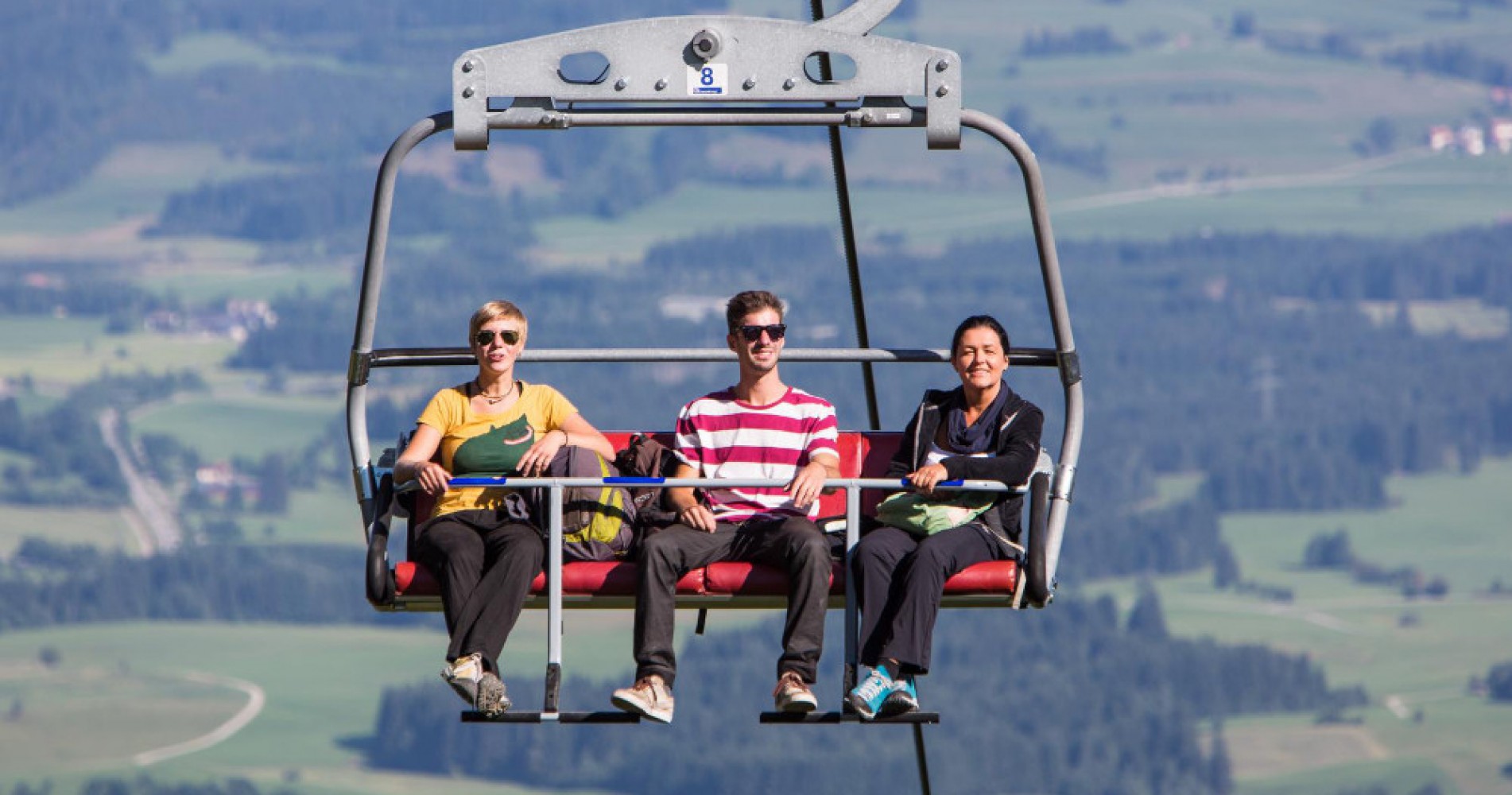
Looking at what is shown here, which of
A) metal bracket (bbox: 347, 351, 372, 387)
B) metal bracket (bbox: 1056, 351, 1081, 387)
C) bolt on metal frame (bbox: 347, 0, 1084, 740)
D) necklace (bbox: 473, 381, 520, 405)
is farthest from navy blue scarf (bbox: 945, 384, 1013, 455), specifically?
metal bracket (bbox: 347, 351, 372, 387)

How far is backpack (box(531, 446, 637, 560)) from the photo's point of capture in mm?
10555

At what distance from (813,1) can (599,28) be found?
4.69 ft

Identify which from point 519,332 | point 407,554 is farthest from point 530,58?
point 407,554

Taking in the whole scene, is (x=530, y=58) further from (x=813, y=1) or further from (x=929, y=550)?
(x=929, y=550)

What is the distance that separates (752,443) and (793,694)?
3.93ft

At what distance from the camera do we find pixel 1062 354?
11.4 m

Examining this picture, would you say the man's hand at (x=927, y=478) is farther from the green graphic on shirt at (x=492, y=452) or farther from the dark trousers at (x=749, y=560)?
the green graphic on shirt at (x=492, y=452)

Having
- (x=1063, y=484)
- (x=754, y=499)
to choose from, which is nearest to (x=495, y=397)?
(x=754, y=499)

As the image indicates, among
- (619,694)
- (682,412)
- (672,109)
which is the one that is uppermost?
(672,109)

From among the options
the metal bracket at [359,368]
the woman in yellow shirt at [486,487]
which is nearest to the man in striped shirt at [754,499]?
the woman in yellow shirt at [486,487]

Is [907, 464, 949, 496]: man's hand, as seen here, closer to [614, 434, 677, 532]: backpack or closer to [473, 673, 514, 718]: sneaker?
[614, 434, 677, 532]: backpack

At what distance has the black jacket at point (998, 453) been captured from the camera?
1055cm

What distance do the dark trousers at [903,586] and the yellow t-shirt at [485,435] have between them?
4.49ft

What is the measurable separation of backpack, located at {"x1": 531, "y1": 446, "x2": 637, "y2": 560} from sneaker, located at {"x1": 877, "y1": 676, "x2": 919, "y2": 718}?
52.2 inches
